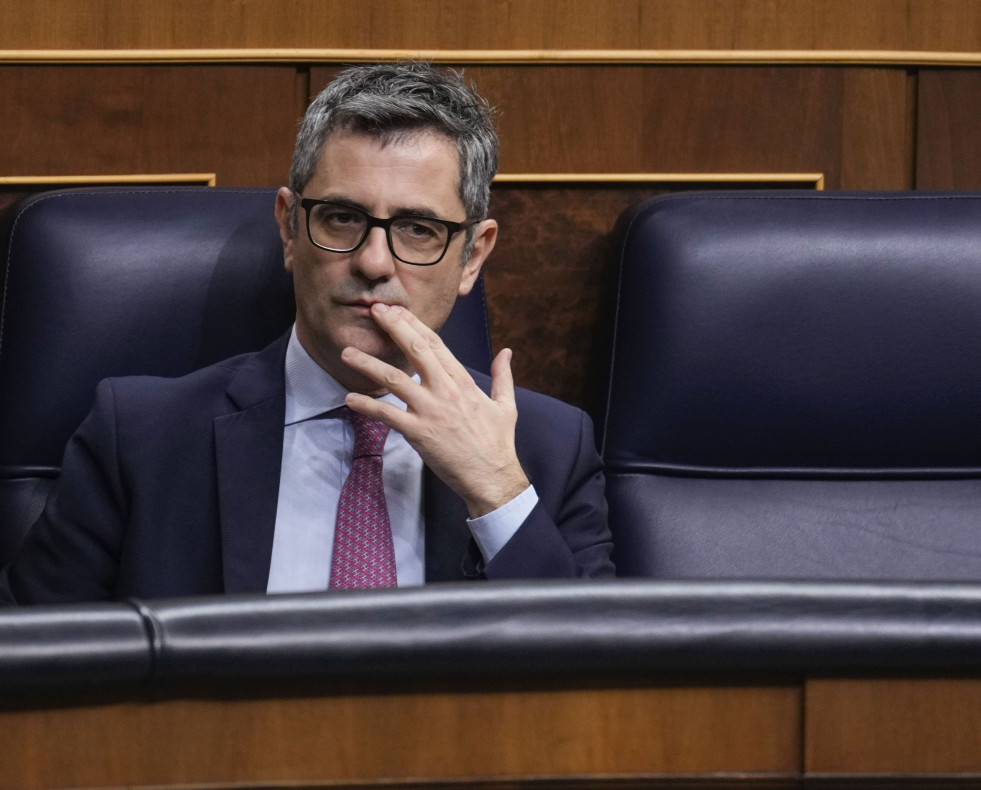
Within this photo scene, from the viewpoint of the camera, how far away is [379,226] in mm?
1032

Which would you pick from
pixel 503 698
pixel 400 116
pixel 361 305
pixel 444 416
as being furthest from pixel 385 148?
pixel 503 698

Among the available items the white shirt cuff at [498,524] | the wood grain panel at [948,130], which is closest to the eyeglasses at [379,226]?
the white shirt cuff at [498,524]

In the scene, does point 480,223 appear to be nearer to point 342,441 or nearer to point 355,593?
point 342,441

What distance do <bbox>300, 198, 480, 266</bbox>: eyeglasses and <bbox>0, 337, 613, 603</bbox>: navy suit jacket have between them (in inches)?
5.1

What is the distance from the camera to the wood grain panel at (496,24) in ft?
4.42

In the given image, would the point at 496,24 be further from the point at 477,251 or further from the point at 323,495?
the point at 323,495

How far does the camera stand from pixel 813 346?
117 centimetres

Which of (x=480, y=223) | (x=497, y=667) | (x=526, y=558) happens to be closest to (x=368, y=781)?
(x=497, y=667)

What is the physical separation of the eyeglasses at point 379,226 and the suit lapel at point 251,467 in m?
0.12

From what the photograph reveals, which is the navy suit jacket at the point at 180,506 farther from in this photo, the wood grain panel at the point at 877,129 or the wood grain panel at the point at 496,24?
the wood grain panel at the point at 877,129

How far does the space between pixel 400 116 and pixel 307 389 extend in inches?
10.3

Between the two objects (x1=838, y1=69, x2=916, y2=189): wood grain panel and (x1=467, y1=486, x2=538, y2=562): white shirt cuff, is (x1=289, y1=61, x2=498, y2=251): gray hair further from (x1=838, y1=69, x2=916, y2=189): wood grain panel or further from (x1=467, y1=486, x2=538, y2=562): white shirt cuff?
(x1=838, y1=69, x2=916, y2=189): wood grain panel

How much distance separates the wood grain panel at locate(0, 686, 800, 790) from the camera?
0.45 metres

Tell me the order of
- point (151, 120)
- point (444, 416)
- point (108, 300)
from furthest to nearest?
point (151, 120)
point (108, 300)
point (444, 416)
